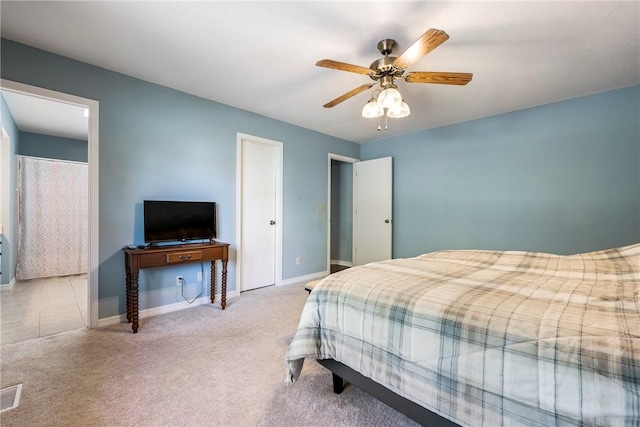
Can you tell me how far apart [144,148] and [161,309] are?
1699 mm

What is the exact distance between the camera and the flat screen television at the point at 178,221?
104 inches

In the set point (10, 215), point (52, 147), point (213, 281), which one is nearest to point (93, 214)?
point (213, 281)

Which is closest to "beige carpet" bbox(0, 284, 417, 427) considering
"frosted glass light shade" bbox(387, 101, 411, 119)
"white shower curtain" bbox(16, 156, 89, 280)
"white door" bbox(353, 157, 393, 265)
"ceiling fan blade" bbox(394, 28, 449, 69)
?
"frosted glass light shade" bbox(387, 101, 411, 119)

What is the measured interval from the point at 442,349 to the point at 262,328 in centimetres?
187

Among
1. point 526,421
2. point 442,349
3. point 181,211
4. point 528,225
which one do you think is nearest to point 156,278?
point 181,211

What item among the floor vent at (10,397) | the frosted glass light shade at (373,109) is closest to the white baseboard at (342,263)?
the frosted glass light shade at (373,109)

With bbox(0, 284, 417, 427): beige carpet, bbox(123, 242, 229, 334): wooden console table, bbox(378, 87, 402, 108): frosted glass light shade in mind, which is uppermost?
bbox(378, 87, 402, 108): frosted glass light shade

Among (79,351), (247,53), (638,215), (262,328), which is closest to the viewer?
(79,351)

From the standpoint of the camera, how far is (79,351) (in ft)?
6.70

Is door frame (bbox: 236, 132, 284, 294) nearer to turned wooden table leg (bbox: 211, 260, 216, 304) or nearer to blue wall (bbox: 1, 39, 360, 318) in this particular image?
blue wall (bbox: 1, 39, 360, 318)

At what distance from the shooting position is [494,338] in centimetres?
91

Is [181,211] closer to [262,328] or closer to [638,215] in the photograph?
[262,328]

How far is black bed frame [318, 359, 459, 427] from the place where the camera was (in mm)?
1069

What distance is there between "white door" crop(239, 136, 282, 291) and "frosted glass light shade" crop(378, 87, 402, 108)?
7.08 feet
